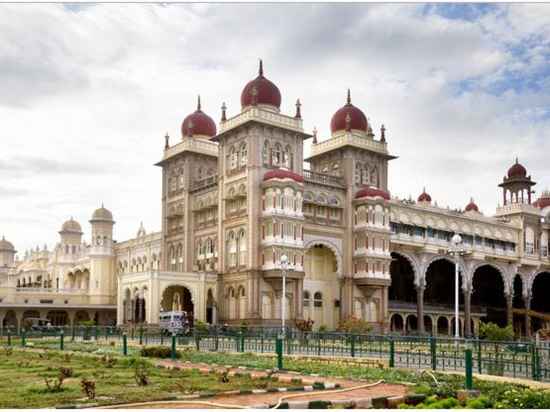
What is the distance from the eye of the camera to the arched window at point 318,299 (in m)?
58.3

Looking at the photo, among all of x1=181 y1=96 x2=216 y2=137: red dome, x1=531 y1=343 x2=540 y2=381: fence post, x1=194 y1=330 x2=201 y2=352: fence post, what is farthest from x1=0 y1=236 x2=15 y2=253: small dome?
x1=531 y1=343 x2=540 y2=381: fence post

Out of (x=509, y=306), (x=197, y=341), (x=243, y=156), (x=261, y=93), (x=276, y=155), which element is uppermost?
(x=261, y=93)

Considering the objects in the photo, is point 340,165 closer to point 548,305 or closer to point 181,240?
point 181,240

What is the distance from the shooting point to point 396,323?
71.1 m

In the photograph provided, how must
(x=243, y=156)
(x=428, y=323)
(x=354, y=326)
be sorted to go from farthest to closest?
(x=428, y=323) → (x=243, y=156) → (x=354, y=326)

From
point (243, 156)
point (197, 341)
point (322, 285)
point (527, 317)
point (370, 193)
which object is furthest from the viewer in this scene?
point (527, 317)

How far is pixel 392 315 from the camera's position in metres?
67.7

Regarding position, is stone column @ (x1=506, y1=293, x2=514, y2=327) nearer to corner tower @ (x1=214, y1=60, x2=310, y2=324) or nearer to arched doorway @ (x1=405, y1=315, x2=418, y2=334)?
arched doorway @ (x1=405, y1=315, x2=418, y2=334)

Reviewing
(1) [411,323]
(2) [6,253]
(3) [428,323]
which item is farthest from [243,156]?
(2) [6,253]

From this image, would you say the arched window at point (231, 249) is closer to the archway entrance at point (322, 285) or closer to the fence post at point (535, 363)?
the archway entrance at point (322, 285)

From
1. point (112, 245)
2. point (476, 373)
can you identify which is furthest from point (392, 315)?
point (476, 373)

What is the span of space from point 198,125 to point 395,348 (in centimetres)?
4165

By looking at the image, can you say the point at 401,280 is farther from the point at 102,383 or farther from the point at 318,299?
the point at 102,383

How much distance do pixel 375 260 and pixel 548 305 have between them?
114 feet
